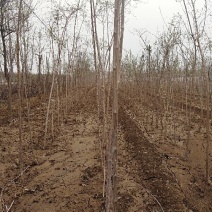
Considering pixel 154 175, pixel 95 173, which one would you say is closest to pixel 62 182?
pixel 95 173

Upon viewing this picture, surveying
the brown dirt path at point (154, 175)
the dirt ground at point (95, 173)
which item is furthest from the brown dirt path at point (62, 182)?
the brown dirt path at point (154, 175)

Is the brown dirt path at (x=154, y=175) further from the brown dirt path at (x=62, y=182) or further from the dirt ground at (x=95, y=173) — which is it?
the brown dirt path at (x=62, y=182)

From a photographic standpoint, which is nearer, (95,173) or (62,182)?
(62,182)

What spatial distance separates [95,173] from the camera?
451 centimetres

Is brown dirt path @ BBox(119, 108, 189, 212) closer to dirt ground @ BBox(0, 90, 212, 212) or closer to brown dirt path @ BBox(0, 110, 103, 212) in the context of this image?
dirt ground @ BBox(0, 90, 212, 212)

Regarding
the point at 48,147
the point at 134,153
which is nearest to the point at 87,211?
the point at 134,153

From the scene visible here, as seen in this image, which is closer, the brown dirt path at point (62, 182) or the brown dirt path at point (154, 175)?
the brown dirt path at point (62, 182)

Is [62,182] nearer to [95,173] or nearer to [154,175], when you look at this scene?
[95,173]

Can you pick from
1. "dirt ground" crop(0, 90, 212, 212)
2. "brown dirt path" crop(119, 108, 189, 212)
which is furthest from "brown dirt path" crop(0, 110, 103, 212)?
"brown dirt path" crop(119, 108, 189, 212)

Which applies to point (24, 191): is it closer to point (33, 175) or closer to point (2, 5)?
point (33, 175)

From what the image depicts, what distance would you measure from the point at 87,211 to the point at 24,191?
1072 mm

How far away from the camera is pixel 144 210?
3.54 meters

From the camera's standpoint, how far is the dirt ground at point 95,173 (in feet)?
12.0

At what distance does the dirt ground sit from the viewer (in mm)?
3666
